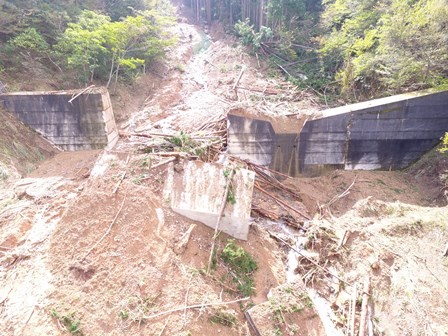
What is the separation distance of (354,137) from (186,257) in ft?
25.8

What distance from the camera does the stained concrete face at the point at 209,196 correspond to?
6.89 meters

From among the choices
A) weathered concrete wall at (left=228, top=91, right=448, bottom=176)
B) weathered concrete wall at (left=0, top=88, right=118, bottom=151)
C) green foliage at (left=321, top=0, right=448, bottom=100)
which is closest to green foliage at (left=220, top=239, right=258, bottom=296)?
weathered concrete wall at (left=228, top=91, right=448, bottom=176)

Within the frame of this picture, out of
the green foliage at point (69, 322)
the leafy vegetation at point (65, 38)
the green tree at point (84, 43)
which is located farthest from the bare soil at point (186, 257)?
the green tree at point (84, 43)

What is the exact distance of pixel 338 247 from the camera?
Result: 7414 millimetres

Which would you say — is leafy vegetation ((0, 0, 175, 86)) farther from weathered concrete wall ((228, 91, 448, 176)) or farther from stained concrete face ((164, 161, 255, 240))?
stained concrete face ((164, 161, 255, 240))

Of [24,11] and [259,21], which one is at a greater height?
[259,21]

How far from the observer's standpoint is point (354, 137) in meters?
10.4

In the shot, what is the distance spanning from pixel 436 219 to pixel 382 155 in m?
4.04

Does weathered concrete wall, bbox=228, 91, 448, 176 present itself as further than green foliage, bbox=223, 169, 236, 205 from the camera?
Yes

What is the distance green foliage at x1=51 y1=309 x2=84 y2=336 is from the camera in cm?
462

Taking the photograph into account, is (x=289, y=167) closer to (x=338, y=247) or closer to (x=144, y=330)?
(x=338, y=247)

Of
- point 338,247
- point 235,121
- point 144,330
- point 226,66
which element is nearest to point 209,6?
point 226,66

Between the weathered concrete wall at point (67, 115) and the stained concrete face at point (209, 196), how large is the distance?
5.28m

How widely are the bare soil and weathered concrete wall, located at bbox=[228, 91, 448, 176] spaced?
989 millimetres
